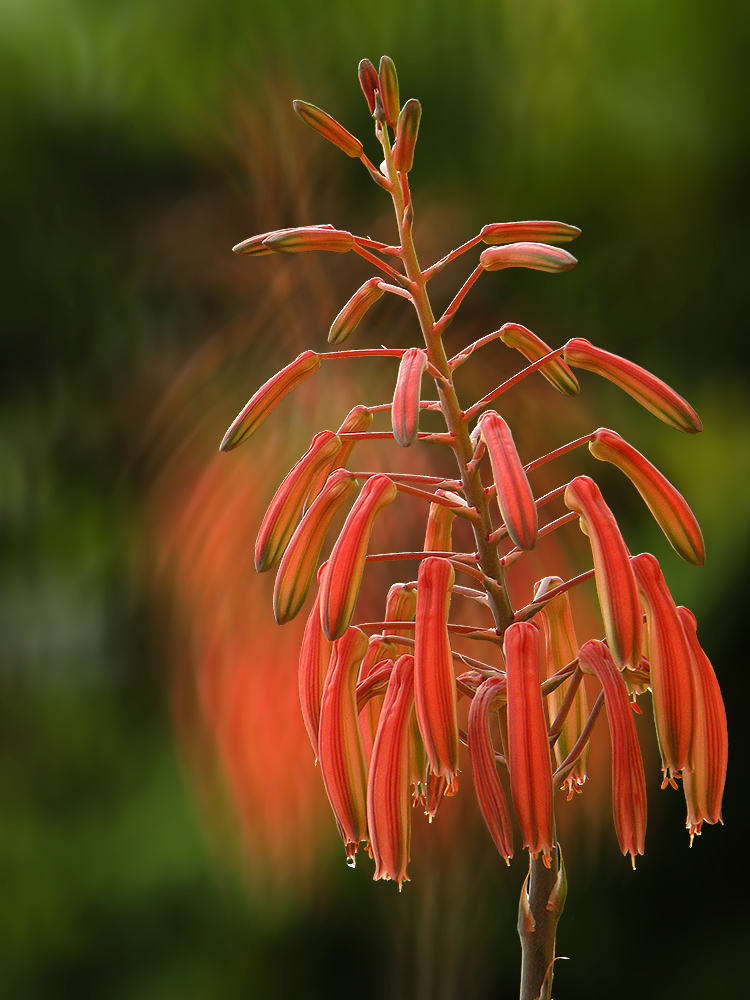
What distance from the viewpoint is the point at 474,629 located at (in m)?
0.49

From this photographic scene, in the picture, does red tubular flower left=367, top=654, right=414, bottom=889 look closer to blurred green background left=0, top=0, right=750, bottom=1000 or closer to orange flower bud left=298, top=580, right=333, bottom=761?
orange flower bud left=298, top=580, right=333, bottom=761

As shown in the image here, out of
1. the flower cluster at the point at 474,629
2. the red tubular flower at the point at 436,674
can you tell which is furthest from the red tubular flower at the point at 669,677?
the red tubular flower at the point at 436,674

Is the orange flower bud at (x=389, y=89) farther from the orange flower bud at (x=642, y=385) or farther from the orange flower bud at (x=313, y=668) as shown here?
the orange flower bud at (x=313, y=668)

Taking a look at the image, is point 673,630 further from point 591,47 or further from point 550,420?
point 591,47

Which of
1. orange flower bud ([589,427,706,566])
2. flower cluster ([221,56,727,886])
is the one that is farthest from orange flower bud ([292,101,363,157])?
orange flower bud ([589,427,706,566])

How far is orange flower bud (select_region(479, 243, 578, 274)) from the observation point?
1.45ft

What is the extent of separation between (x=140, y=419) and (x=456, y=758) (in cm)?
72

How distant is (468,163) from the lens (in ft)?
3.32

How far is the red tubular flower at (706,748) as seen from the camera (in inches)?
17.6

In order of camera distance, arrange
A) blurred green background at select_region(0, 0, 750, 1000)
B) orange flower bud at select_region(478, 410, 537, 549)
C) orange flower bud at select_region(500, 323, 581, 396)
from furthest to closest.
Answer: blurred green background at select_region(0, 0, 750, 1000) < orange flower bud at select_region(500, 323, 581, 396) < orange flower bud at select_region(478, 410, 537, 549)

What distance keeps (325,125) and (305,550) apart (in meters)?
0.24

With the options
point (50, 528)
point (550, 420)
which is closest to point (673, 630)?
point (550, 420)

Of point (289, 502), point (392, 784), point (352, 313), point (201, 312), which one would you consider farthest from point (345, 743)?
point (201, 312)

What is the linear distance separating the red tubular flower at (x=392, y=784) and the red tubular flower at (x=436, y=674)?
0.11 ft
